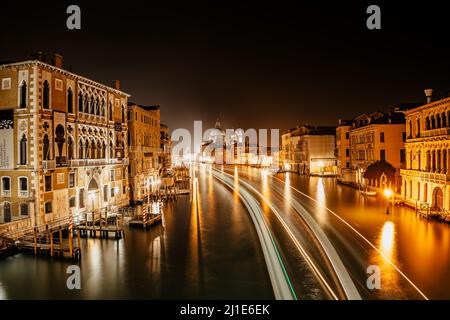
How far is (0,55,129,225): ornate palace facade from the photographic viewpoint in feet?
76.5

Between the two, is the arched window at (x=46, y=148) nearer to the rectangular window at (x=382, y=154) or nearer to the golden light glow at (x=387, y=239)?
the golden light glow at (x=387, y=239)

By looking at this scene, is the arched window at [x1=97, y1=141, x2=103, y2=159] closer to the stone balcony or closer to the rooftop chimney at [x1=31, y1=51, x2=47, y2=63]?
the stone balcony

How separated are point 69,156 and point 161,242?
999 centimetres

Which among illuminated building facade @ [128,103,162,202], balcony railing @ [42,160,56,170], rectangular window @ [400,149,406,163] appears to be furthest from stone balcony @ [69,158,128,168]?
rectangular window @ [400,149,406,163]

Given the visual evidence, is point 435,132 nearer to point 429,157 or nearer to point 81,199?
point 429,157

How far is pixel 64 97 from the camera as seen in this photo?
25.9 meters

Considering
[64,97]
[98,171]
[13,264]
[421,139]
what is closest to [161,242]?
[13,264]

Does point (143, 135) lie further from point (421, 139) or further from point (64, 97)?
point (421, 139)

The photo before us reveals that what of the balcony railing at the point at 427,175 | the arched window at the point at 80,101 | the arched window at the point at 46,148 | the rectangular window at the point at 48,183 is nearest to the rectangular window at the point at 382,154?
the balcony railing at the point at 427,175

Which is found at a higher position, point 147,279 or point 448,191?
point 448,191

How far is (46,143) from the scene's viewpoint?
24188mm

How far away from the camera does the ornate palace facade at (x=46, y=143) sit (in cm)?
2331

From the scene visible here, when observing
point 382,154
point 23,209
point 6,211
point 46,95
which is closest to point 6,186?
point 6,211
